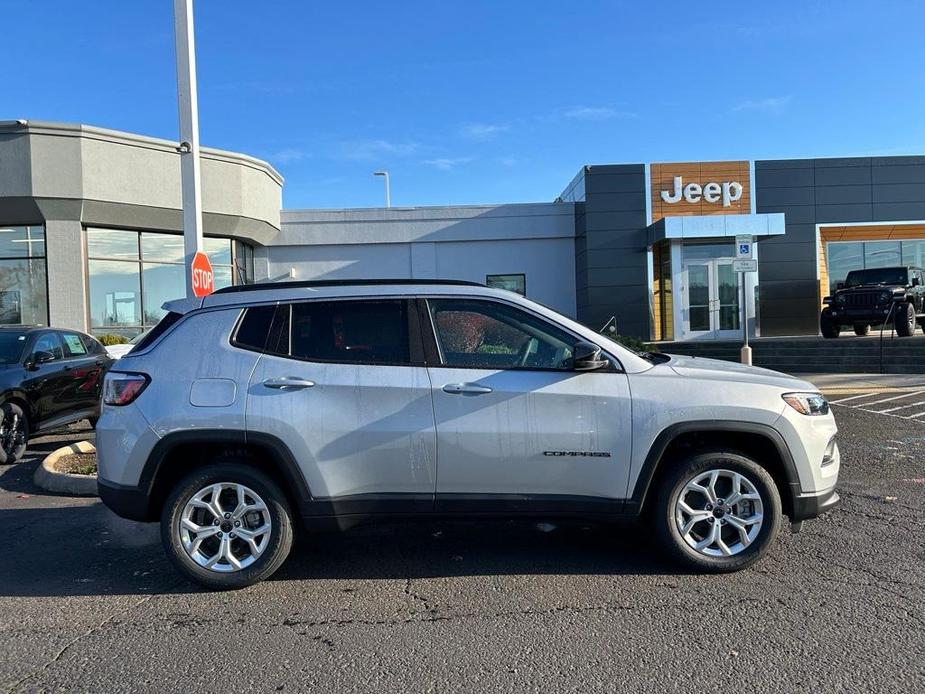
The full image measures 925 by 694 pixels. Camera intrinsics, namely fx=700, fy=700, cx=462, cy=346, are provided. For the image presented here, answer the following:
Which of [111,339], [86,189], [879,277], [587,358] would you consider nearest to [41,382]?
[587,358]

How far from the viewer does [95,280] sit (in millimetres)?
19328

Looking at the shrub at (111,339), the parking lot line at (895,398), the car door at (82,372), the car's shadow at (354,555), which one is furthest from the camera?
the shrub at (111,339)

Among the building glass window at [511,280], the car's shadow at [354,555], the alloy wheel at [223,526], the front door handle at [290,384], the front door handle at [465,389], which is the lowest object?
the car's shadow at [354,555]

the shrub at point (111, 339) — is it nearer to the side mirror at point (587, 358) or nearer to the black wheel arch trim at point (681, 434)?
the side mirror at point (587, 358)

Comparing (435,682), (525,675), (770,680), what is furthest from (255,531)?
(770,680)

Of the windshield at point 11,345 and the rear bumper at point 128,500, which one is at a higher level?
the windshield at point 11,345

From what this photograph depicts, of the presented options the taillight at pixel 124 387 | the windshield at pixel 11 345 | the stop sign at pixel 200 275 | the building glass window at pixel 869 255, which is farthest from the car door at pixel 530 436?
the building glass window at pixel 869 255

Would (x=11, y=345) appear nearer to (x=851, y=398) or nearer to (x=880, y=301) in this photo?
(x=851, y=398)

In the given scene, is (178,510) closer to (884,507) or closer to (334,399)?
(334,399)

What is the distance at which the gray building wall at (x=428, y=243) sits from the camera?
23406mm

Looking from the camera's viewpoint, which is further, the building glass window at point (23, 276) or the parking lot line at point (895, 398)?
the building glass window at point (23, 276)

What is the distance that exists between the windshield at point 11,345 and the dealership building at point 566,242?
1060 cm

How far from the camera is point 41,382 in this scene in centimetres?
879

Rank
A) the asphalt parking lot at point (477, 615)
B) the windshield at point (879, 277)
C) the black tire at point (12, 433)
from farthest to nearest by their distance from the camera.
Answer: the windshield at point (879, 277) < the black tire at point (12, 433) < the asphalt parking lot at point (477, 615)
